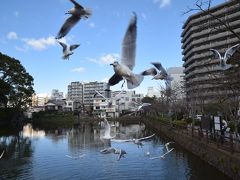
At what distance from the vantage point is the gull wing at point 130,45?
17.1 feet

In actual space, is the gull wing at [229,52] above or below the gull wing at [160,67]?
above

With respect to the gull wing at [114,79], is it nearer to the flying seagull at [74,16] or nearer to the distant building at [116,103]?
the flying seagull at [74,16]

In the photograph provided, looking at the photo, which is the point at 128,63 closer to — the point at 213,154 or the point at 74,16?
the point at 74,16

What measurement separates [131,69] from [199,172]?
52.5ft

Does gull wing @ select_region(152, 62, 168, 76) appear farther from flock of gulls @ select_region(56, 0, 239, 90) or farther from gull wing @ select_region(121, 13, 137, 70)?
gull wing @ select_region(121, 13, 137, 70)

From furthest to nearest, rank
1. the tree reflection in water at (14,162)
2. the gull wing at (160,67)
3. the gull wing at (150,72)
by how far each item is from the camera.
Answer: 1. the tree reflection in water at (14,162)
2. the gull wing at (160,67)
3. the gull wing at (150,72)

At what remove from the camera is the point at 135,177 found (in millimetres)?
18641

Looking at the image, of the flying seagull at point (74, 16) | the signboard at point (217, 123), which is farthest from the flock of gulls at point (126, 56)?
the signboard at point (217, 123)

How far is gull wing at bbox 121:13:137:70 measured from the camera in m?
5.20

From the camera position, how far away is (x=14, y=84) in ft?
214

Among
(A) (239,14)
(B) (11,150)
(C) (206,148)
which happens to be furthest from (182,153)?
(A) (239,14)

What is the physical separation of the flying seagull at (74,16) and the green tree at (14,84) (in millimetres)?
54226

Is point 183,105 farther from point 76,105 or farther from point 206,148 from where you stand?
point 76,105

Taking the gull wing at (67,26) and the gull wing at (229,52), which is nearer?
the gull wing at (67,26)
